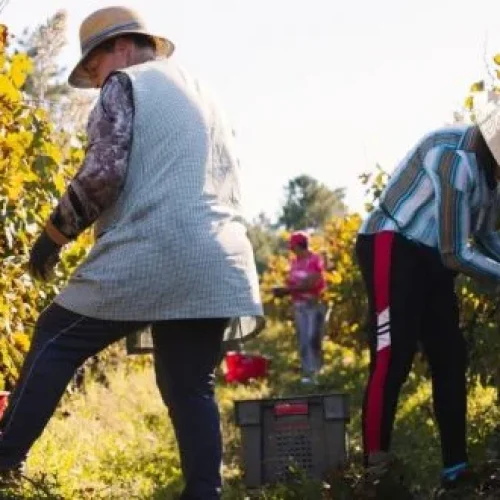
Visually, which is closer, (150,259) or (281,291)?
(150,259)

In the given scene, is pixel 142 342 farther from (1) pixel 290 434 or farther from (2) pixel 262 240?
(2) pixel 262 240

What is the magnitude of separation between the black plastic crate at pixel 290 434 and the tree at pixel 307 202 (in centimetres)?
4519

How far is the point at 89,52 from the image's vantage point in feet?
10.3

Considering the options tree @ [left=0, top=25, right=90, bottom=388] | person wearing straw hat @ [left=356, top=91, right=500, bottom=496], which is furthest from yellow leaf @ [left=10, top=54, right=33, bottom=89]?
person wearing straw hat @ [left=356, top=91, right=500, bottom=496]

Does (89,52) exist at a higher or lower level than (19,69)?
lower

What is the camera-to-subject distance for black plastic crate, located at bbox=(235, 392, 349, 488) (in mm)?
4281

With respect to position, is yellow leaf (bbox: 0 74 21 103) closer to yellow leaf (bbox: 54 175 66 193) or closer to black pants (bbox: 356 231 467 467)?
yellow leaf (bbox: 54 175 66 193)

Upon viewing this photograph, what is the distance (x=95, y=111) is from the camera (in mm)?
2975

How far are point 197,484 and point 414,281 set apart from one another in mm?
1059

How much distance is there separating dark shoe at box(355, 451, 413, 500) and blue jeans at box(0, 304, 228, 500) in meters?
0.52

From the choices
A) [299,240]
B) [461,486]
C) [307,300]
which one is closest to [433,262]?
[461,486]

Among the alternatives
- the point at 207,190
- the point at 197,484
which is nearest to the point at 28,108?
the point at 207,190

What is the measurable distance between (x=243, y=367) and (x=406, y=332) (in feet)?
18.1

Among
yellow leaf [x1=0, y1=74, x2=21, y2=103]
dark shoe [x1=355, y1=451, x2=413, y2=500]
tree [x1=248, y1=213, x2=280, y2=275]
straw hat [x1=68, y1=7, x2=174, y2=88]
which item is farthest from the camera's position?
tree [x1=248, y1=213, x2=280, y2=275]
